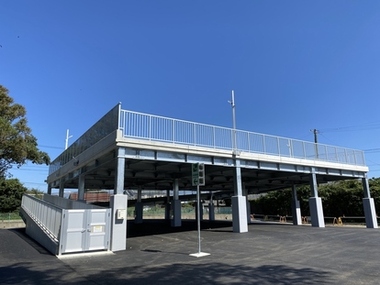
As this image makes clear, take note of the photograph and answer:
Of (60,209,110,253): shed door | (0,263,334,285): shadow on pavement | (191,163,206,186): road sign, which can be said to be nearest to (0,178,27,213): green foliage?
(60,209,110,253): shed door

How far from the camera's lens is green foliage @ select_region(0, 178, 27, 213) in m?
38.2

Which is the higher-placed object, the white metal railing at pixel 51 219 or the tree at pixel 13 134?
the tree at pixel 13 134

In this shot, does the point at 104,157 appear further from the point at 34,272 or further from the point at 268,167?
the point at 268,167

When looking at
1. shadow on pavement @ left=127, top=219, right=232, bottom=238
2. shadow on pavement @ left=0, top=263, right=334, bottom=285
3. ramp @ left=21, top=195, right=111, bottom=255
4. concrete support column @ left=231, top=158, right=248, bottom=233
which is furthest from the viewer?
shadow on pavement @ left=127, top=219, right=232, bottom=238

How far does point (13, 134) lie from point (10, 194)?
16.8 m

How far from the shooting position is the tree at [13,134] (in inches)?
1020

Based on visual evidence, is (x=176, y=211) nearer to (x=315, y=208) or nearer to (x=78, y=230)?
(x=315, y=208)

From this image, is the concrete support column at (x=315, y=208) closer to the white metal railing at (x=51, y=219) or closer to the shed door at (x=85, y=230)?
the shed door at (x=85, y=230)

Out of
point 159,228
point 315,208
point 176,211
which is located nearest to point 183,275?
point 159,228

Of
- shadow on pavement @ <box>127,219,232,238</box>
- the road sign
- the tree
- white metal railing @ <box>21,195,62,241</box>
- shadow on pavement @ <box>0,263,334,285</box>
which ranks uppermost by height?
the tree

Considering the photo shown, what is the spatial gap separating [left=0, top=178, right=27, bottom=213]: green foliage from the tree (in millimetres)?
7392

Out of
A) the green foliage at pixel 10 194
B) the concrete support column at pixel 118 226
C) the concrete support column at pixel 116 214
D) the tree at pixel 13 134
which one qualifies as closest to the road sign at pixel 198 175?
the concrete support column at pixel 116 214

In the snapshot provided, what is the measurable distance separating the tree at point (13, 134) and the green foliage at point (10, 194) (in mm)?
7392

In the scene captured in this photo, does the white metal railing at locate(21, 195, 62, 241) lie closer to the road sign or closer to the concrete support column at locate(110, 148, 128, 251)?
the concrete support column at locate(110, 148, 128, 251)
